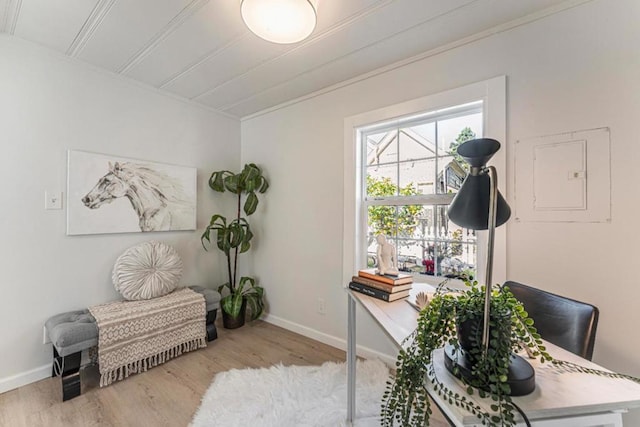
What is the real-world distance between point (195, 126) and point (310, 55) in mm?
1539

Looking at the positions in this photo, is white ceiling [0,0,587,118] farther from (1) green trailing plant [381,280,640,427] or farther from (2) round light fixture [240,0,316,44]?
(1) green trailing plant [381,280,640,427]

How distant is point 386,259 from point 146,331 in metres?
1.85

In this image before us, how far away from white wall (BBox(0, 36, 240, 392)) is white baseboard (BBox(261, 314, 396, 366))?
1512 millimetres

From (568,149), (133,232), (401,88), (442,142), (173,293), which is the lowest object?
(173,293)

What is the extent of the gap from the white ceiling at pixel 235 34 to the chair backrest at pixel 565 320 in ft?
5.16

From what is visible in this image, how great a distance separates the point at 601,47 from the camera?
1.38 m

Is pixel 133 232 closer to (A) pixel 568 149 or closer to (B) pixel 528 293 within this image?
(B) pixel 528 293

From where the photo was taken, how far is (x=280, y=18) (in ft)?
4.50

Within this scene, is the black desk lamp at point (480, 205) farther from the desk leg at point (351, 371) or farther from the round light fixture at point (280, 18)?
the round light fixture at point (280, 18)

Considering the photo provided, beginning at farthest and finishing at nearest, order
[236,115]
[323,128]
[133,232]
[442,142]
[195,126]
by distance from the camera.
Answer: [236,115] → [195,126] → [323,128] → [133,232] → [442,142]

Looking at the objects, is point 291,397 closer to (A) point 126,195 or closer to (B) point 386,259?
(B) point 386,259

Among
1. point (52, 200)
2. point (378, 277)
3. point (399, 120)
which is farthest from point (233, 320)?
point (399, 120)

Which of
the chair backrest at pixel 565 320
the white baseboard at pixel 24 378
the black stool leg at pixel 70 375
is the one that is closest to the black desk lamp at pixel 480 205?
the chair backrest at pixel 565 320

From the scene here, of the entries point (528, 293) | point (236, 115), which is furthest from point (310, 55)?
point (528, 293)
